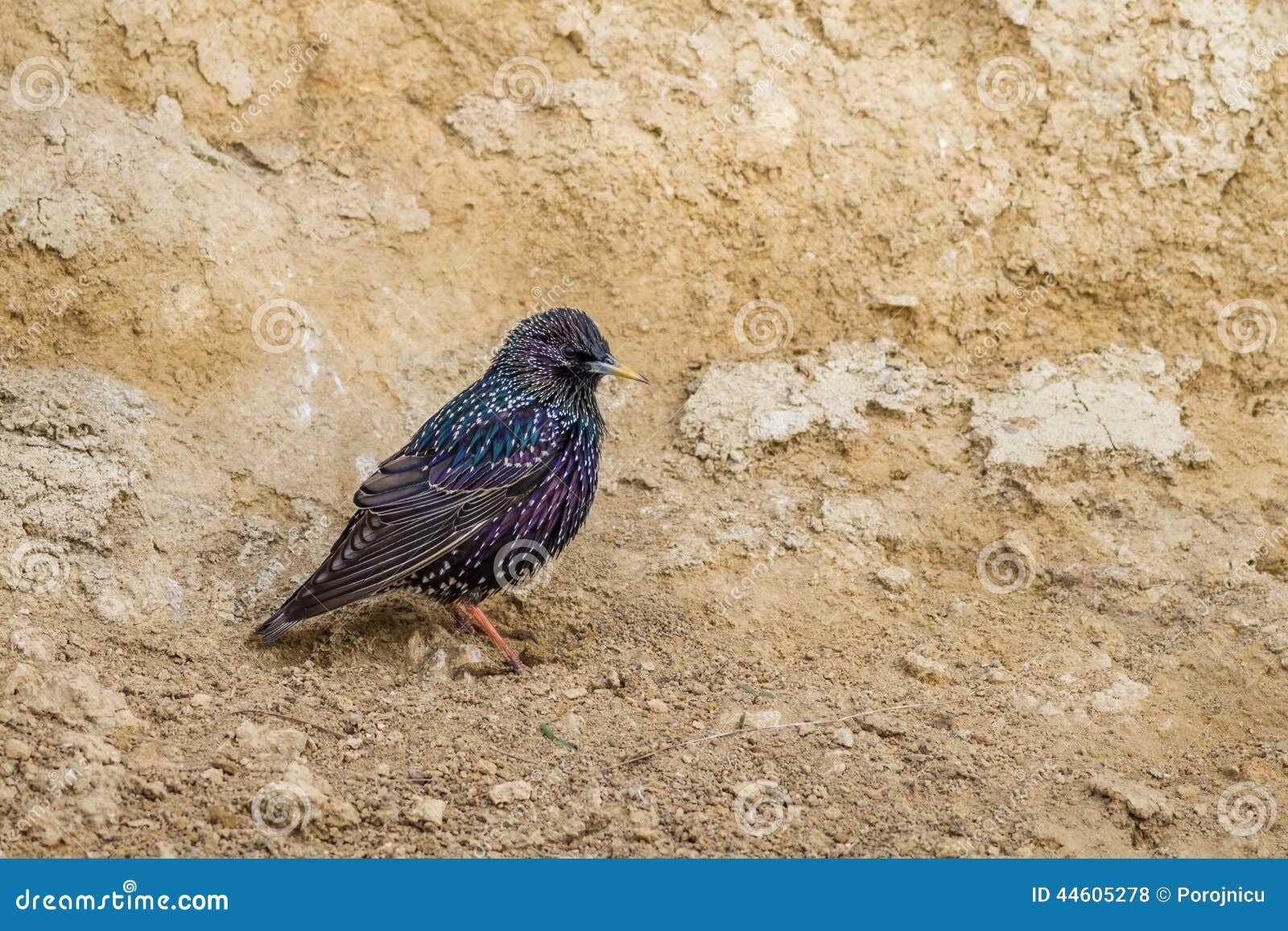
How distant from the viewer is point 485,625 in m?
5.36

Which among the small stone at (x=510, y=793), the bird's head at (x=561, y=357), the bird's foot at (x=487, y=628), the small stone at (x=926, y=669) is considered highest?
the bird's head at (x=561, y=357)

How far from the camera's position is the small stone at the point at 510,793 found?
410 centimetres

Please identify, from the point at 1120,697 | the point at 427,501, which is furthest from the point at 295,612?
the point at 1120,697

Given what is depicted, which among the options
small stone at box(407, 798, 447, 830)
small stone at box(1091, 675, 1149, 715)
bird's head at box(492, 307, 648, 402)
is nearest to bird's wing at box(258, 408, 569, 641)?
bird's head at box(492, 307, 648, 402)

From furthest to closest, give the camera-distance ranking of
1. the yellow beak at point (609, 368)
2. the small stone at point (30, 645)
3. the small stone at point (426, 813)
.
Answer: the yellow beak at point (609, 368) < the small stone at point (30, 645) < the small stone at point (426, 813)

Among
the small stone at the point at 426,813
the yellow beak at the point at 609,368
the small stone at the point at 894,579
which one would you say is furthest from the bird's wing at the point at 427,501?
the small stone at the point at 894,579

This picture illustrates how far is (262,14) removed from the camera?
6266mm

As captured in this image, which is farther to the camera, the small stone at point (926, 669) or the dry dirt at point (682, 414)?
the small stone at point (926, 669)

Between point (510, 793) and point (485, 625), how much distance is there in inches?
51.8

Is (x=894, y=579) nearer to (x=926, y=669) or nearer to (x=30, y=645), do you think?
(x=926, y=669)

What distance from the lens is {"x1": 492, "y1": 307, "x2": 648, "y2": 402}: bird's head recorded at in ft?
18.2

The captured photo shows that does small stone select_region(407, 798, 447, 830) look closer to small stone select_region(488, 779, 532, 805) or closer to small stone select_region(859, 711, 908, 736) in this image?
small stone select_region(488, 779, 532, 805)

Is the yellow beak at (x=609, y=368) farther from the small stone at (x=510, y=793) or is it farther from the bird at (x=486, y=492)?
the small stone at (x=510, y=793)

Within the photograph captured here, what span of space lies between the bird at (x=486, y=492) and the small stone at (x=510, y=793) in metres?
0.97
